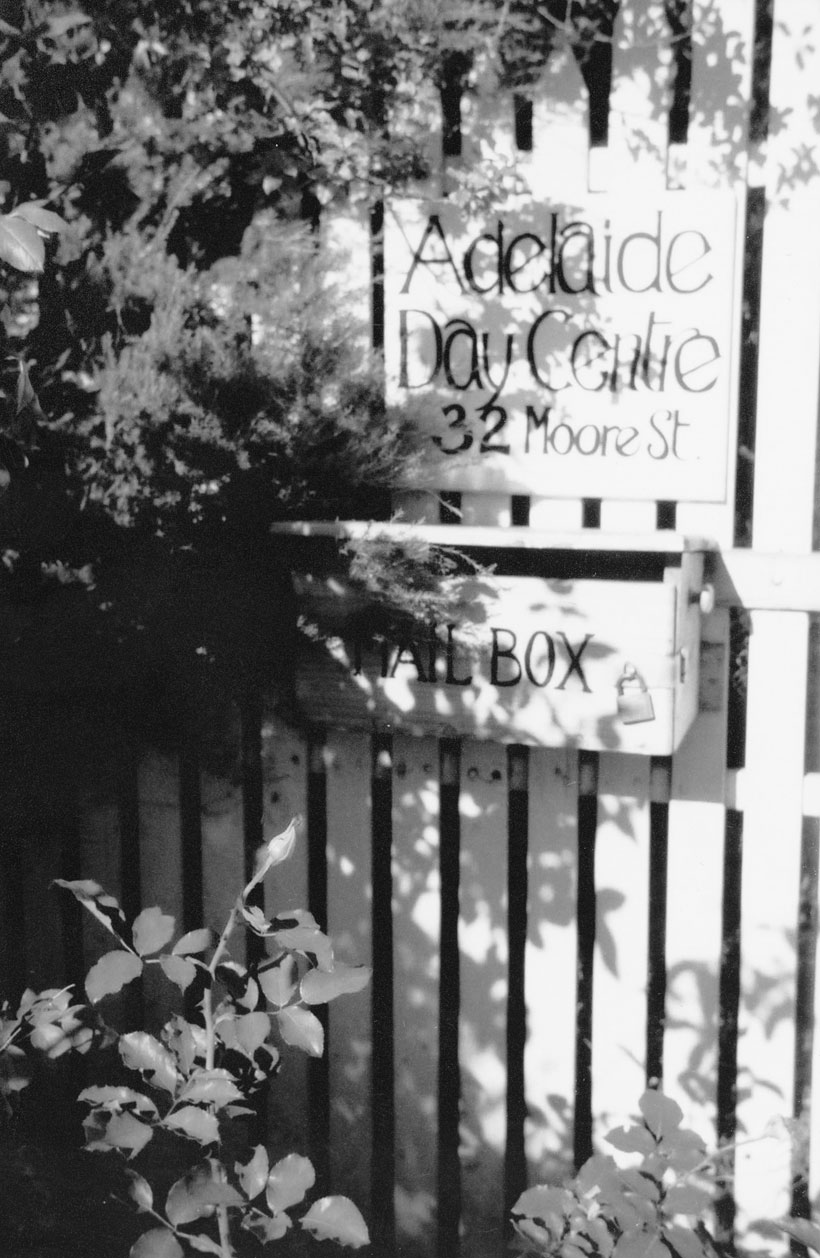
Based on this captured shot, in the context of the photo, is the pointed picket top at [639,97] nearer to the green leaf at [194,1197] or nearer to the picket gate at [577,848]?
the picket gate at [577,848]

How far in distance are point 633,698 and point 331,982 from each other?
92 centimetres

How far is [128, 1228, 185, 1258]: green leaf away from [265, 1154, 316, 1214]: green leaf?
148 millimetres

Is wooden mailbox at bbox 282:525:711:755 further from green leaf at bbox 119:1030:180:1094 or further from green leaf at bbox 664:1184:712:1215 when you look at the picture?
green leaf at bbox 119:1030:180:1094

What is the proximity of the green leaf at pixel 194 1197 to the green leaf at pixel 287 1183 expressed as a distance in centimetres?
5

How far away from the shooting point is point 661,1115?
2.18 meters

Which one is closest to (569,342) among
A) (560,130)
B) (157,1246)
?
(560,130)

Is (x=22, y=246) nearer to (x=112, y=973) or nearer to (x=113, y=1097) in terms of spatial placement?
(x=112, y=973)

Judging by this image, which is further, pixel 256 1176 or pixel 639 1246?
pixel 639 1246

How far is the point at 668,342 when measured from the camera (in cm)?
252

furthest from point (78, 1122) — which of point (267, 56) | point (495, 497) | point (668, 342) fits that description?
point (267, 56)

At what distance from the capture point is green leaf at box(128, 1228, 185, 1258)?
167 cm

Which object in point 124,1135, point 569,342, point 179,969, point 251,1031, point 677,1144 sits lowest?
point 677,1144

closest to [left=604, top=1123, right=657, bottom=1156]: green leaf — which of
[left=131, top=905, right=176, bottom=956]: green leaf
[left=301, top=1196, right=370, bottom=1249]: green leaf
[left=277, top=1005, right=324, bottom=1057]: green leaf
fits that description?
[left=301, top=1196, right=370, bottom=1249]: green leaf

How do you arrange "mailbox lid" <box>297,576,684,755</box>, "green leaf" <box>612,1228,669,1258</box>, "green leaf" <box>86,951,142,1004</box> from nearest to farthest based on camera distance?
"green leaf" <box>86,951,142,1004</box> → "green leaf" <box>612,1228,669,1258</box> → "mailbox lid" <box>297,576,684,755</box>
